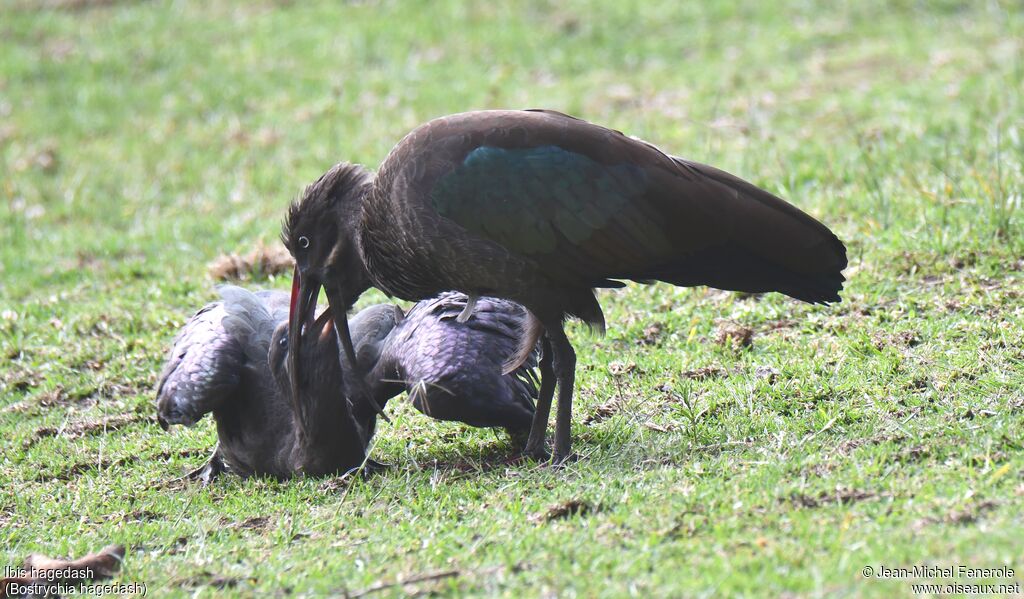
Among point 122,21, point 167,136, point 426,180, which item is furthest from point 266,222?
point 122,21

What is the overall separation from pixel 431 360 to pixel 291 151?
249 inches

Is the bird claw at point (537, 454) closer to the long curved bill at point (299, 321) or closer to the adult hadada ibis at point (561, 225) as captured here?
the adult hadada ibis at point (561, 225)

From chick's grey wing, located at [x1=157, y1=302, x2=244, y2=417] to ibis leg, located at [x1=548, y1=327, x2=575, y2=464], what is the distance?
143 cm

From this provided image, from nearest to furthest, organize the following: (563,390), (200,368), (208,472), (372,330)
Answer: (563,390)
(200,368)
(208,472)
(372,330)

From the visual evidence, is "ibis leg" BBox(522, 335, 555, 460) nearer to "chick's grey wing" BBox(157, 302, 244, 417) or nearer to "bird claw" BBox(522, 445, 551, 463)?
"bird claw" BBox(522, 445, 551, 463)

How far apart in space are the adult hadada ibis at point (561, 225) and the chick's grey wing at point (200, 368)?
1.27ft

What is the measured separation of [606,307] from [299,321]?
7.28 feet

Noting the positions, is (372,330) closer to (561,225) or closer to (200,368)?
(200,368)

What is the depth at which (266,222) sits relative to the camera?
9242mm

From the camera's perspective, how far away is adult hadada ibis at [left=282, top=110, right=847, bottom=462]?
15.9ft

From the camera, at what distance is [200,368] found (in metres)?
5.37

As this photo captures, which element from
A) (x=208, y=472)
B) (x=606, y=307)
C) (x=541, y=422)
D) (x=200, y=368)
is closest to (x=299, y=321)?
(x=200, y=368)

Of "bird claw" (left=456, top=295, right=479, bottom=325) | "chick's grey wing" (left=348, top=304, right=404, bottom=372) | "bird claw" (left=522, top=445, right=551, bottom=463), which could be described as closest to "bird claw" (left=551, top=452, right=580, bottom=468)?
"bird claw" (left=522, top=445, right=551, bottom=463)

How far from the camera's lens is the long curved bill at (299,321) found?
17.1ft
